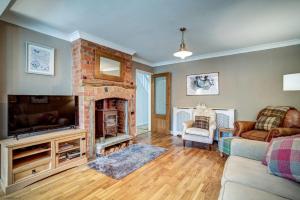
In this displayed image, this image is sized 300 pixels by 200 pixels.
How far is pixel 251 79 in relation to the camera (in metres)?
3.77

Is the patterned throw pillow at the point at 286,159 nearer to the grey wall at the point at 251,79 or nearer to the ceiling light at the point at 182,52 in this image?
the ceiling light at the point at 182,52

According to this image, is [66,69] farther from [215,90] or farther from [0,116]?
[215,90]

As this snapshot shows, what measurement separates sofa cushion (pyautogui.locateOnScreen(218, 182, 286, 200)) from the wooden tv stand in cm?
241

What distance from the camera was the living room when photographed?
190 centimetres

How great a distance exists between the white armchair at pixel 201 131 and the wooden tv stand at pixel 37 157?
235 centimetres

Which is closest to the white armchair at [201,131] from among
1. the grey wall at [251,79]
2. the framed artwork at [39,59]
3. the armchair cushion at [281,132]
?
the grey wall at [251,79]

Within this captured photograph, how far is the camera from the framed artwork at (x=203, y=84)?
429 centimetres

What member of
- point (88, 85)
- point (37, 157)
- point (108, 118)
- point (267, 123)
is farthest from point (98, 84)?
point (267, 123)

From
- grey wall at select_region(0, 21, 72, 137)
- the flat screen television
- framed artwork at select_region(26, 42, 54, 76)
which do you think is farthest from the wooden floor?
framed artwork at select_region(26, 42, 54, 76)

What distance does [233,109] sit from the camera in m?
3.92

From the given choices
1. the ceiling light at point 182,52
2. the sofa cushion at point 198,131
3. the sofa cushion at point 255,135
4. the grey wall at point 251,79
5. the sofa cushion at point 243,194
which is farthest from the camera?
the sofa cushion at point 198,131

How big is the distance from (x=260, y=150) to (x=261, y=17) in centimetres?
203

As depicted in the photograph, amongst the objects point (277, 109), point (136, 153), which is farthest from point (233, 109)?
point (136, 153)

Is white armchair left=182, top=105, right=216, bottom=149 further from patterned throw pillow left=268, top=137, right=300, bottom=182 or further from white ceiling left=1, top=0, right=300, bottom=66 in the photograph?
patterned throw pillow left=268, top=137, right=300, bottom=182
